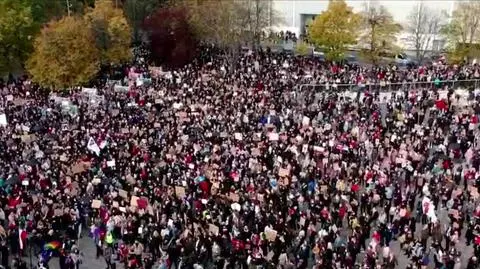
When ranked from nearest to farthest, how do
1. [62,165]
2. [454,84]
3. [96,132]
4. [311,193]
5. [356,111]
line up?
1. [311,193]
2. [62,165]
3. [96,132]
4. [356,111]
5. [454,84]

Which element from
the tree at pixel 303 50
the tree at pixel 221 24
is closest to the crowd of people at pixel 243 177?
the tree at pixel 221 24

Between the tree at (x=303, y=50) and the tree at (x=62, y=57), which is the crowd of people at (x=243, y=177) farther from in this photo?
the tree at (x=303, y=50)

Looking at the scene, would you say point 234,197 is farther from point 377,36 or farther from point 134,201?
point 377,36

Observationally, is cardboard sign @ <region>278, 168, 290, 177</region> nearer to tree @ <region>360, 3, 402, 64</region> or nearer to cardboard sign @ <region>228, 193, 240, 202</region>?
cardboard sign @ <region>228, 193, 240, 202</region>

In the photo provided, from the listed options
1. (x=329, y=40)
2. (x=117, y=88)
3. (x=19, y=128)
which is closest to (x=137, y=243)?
(x=19, y=128)

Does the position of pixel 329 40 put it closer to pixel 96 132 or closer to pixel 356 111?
pixel 356 111
